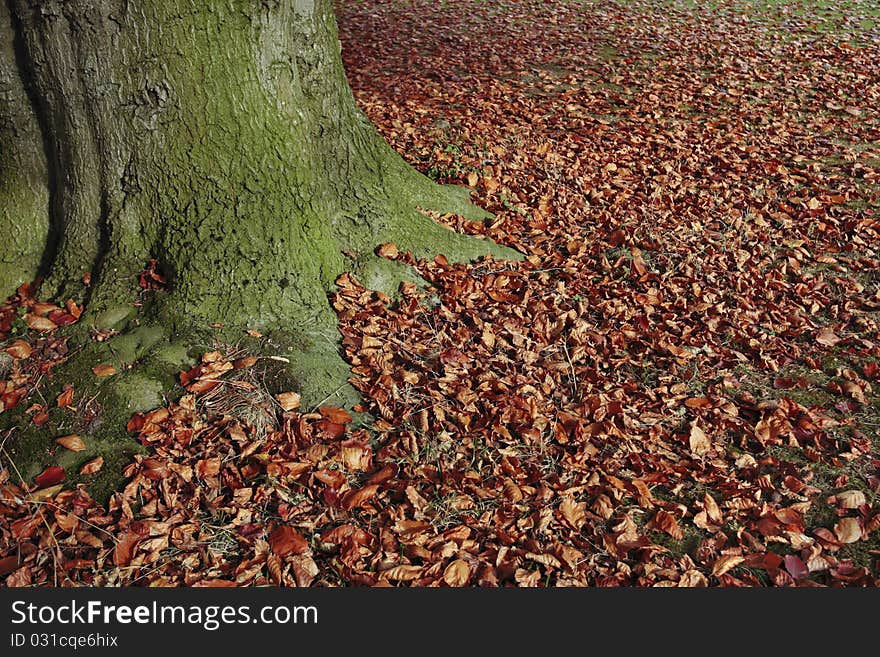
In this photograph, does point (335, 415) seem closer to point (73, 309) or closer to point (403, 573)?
point (403, 573)

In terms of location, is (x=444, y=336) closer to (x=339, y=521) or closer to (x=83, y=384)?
(x=339, y=521)

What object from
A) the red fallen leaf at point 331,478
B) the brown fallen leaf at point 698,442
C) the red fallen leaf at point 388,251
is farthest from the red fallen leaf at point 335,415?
the brown fallen leaf at point 698,442

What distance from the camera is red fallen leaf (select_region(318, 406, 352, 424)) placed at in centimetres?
320

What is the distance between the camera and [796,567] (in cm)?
273

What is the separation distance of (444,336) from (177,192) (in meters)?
1.52

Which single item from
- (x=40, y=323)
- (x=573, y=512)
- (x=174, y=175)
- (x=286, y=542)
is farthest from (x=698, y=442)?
(x=40, y=323)

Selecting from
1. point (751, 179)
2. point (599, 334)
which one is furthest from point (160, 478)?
point (751, 179)

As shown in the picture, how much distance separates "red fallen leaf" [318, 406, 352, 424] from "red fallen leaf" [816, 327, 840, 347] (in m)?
2.69

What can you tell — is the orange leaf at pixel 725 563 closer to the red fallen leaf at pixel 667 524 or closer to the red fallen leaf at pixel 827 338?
the red fallen leaf at pixel 667 524

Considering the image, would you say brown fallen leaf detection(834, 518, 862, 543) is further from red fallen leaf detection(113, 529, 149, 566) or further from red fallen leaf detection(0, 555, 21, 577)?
red fallen leaf detection(0, 555, 21, 577)

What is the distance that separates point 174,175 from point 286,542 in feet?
Result: 6.09

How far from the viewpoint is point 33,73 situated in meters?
3.26

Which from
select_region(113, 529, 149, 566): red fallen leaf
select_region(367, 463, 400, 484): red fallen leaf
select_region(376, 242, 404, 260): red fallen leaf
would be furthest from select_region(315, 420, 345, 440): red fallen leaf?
select_region(376, 242, 404, 260): red fallen leaf

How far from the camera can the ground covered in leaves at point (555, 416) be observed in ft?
8.95
